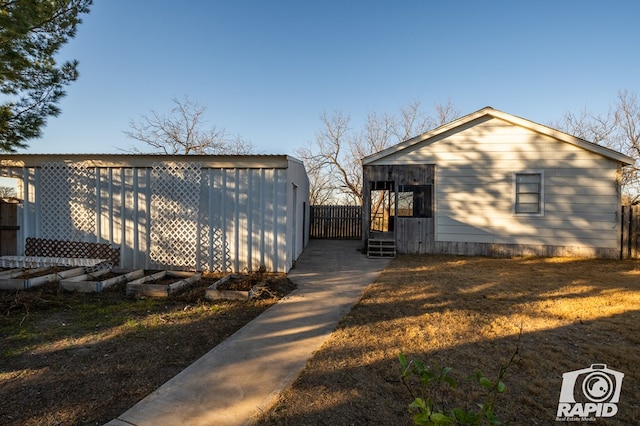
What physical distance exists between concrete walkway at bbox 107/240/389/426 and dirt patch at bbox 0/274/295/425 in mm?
200

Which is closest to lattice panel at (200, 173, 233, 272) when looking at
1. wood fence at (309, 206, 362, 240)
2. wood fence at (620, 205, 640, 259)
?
wood fence at (309, 206, 362, 240)

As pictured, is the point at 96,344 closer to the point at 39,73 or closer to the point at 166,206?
the point at 166,206

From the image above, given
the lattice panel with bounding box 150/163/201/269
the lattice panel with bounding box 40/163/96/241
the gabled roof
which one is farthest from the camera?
the gabled roof

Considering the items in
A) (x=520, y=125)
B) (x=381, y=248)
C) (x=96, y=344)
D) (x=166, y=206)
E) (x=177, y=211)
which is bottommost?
(x=96, y=344)

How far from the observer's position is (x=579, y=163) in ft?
32.7

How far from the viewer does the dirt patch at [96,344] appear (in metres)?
2.43

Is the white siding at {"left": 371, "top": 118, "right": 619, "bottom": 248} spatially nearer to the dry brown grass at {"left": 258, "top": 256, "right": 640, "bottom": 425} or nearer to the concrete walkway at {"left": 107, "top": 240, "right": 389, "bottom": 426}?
the dry brown grass at {"left": 258, "top": 256, "right": 640, "bottom": 425}

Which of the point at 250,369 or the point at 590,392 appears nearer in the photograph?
the point at 590,392

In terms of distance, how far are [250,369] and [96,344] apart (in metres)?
2.01

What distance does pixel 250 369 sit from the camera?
2.99m

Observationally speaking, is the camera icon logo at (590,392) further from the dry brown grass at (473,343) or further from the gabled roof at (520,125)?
the gabled roof at (520,125)

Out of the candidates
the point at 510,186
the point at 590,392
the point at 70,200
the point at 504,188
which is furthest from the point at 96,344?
the point at 510,186

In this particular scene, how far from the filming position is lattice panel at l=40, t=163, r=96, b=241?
7.77 meters

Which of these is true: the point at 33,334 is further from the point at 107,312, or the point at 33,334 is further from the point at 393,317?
the point at 393,317
